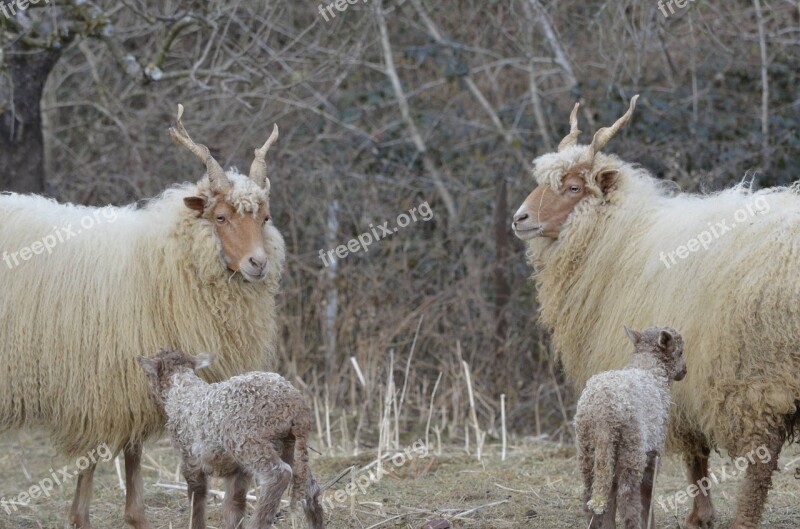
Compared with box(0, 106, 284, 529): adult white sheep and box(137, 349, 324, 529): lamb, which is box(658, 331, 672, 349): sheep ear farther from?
box(0, 106, 284, 529): adult white sheep

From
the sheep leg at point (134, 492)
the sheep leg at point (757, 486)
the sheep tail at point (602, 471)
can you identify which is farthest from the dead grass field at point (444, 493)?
the sheep tail at point (602, 471)

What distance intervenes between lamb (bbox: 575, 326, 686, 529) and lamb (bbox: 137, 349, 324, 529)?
1233 millimetres

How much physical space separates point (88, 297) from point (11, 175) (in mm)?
3110

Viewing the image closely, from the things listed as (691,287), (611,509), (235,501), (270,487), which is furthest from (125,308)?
(691,287)

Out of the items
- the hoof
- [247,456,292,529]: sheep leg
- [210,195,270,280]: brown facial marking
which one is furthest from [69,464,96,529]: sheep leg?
the hoof

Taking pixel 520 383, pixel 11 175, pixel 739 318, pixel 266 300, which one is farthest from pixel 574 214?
pixel 11 175

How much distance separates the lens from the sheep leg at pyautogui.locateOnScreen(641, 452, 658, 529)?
4.86 metres

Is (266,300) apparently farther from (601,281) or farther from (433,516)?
(601,281)

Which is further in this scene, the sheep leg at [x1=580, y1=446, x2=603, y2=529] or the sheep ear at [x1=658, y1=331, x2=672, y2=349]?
the sheep ear at [x1=658, y1=331, x2=672, y2=349]

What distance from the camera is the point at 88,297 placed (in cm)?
601

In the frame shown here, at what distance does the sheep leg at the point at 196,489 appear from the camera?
484 cm

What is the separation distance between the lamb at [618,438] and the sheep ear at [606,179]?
1.76 m

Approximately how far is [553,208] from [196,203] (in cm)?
211

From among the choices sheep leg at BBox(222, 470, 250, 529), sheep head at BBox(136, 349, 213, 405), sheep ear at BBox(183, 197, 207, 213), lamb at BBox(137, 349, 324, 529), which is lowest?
sheep leg at BBox(222, 470, 250, 529)
